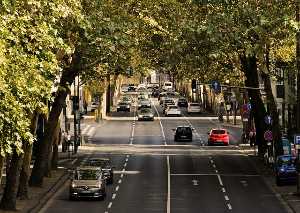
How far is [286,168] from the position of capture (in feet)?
134

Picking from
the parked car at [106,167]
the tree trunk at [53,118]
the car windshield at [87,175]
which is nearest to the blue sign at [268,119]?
the parked car at [106,167]

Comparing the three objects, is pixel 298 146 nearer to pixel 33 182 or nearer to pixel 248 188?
pixel 248 188

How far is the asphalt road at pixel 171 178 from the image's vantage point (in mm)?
34844

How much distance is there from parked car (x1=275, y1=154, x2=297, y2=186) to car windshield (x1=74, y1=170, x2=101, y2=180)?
31.6 feet

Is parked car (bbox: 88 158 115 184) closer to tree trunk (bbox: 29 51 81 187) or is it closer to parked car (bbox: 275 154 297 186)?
tree trunk (bbox: 29 51 81 187)

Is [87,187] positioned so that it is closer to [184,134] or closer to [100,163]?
[100,163]

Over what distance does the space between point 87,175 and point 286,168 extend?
10501mm

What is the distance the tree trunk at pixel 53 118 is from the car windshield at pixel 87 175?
11.5ft

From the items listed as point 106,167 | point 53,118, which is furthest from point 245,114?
point 53,118

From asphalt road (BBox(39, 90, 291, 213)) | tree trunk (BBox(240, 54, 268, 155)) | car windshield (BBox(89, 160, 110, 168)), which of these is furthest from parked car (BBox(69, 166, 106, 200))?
tree trunk (BBox(240, 54, 268, 155))

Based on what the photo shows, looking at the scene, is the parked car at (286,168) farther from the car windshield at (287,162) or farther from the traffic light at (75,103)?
the traffic light at (75,103)

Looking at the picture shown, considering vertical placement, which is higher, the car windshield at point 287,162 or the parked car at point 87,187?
the car windshield at point 287,162

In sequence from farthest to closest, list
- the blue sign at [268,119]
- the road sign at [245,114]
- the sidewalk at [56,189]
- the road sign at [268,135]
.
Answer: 1. the road sign at [245,114]
2. the blue sign at [268,119]
3. the road sign at [268,135]
4. the sidewalk at [56,189]

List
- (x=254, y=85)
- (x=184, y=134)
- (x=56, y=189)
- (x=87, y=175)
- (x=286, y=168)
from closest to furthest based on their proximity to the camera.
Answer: (x=87, y=175) < (x=286, y=168) < (x=56, y=189) < (x=254, y=85) < (x=184, y=134)
